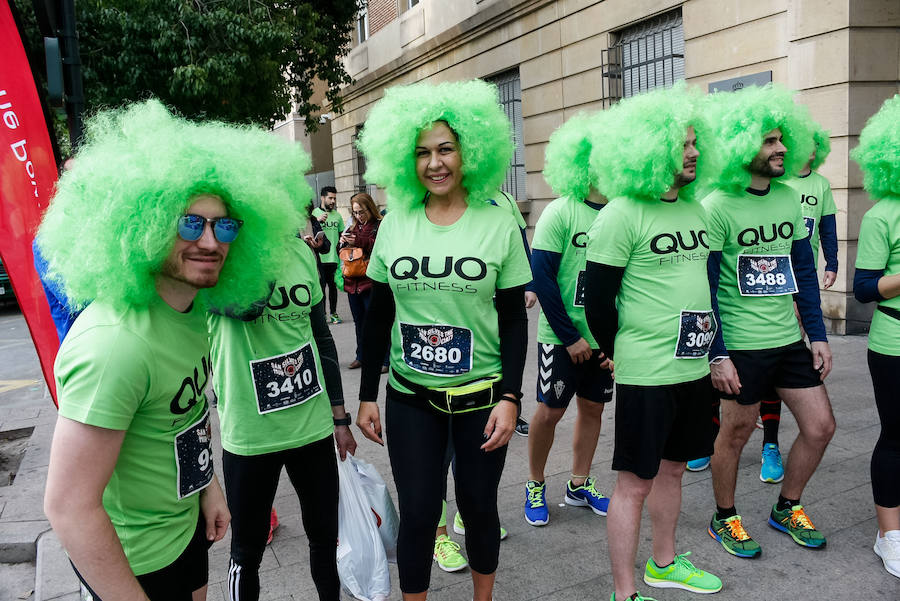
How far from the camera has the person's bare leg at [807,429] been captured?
3.35 meters

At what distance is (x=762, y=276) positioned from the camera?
341cm

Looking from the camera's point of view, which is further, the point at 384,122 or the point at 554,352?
the point at 554,352

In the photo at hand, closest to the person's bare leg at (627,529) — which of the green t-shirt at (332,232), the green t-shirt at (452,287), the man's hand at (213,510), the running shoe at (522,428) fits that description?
the green t-shirt at (452,287)

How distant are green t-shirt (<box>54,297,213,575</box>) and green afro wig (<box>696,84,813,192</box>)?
8.03 feet

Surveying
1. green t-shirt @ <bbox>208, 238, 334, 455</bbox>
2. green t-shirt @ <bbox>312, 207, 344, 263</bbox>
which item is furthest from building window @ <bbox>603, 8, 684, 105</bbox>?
green t-shirt @ <bbox>208, 238, 334, 455</bbox>

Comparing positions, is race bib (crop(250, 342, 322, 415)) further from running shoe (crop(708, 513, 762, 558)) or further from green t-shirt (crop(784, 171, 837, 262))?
green t-shirt (crop(784, 171, 837, 262))

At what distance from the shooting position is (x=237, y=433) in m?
2.58

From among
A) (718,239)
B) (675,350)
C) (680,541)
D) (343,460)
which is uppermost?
(718,239)

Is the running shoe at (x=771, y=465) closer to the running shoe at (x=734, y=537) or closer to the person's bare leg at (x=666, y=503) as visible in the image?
the running shoe at (x=734, y=537)

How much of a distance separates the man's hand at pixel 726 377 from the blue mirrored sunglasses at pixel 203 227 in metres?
2.18

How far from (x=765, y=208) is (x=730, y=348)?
704 mm

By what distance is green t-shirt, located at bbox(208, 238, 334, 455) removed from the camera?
8.44 ft

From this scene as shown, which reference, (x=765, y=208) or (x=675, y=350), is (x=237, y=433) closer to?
(x=675, y=350)

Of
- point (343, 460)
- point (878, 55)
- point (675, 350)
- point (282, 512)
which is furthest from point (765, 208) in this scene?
point (878, 55)
